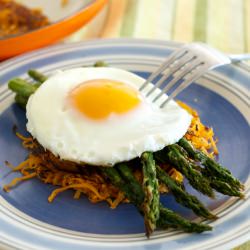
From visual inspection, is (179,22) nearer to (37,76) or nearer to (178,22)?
(178,22)

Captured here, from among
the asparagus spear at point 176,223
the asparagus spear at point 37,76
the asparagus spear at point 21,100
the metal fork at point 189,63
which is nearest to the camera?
the asparagus spear at point 176,223

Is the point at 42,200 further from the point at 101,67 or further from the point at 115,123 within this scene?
the point at 101,67

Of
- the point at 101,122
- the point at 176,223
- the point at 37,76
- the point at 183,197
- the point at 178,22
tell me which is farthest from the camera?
the point at 178,22

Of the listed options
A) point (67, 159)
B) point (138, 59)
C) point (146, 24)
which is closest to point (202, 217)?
point (67, 159)

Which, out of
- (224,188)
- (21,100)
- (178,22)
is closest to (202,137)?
(224,188)

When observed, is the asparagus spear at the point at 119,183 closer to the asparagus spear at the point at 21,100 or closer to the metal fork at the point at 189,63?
the metal fork at the point at 189,63

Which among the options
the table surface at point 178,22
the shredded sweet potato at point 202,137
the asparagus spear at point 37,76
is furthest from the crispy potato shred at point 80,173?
the table surface at point 178,22

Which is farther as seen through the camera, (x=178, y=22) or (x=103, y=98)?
(x=178, y=22)
